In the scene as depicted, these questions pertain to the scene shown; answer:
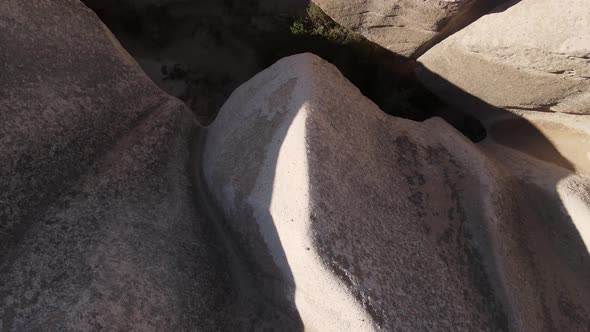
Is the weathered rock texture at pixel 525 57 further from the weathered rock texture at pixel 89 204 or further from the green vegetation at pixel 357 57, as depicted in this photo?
the weathered rock texture at pixel 89 204

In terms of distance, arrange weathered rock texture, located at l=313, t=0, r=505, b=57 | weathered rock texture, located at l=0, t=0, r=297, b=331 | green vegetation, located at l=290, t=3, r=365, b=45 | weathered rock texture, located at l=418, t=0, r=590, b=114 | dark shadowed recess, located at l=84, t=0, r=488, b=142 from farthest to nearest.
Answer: dark shadowed recess, located at l=84, t=0, r=488, b=142 < green vegetation, located at l=290, t=3, r=365, b=45 < weathered rock texture, located at l=313, t=0, r=505, b=57 < weathered rock texture, located at l=418, t=0, r=590, b=114 < weathered rock texture, located at l=0, t=0, r=297, b=331

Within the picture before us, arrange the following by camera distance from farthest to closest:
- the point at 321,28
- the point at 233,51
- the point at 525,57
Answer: the point at 233,51
the point at 321,28
the point at 525,57

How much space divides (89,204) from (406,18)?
1353mm

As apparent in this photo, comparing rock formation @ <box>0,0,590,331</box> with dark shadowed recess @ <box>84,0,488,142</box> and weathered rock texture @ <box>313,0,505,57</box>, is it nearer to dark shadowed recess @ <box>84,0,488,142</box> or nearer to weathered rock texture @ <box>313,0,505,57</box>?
weathered rock texture @ <box>313,0,505,57</box>

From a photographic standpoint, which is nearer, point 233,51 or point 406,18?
point 406,18

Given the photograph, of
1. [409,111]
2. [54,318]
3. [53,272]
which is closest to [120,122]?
[53,272]

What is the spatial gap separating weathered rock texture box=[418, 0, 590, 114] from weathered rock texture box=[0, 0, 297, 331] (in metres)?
1.15

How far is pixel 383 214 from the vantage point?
1.45 meters

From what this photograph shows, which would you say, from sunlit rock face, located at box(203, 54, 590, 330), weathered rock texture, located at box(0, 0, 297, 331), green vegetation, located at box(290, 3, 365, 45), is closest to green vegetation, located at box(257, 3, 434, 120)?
green vegetation, located at box(290, 3, 365, 45)

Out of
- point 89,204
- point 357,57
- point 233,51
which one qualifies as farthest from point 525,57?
point 89,204

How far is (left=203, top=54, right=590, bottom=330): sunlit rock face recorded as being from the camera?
1.29 metres

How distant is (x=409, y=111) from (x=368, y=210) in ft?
3.18

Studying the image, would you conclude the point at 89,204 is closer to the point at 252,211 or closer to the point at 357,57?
the point at 252,211

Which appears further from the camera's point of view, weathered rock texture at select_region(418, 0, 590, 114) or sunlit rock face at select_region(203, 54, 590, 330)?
weathered rock texture at select_region(418, 0, 590, 114)
